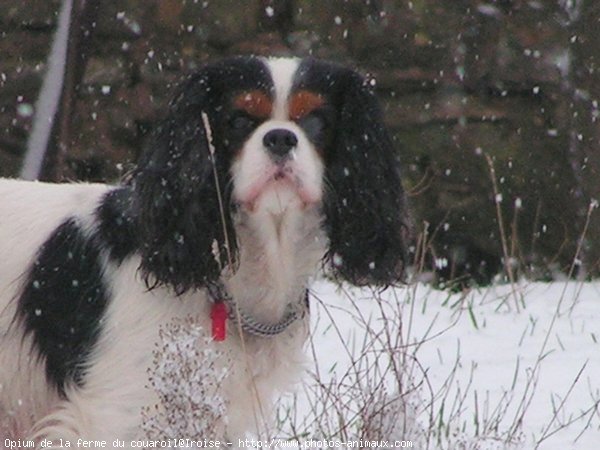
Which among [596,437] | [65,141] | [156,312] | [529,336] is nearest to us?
[156,312]

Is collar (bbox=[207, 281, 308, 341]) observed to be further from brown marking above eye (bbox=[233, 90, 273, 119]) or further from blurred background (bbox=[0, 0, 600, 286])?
blurred background (bbox=[0, 0, 600, 286])

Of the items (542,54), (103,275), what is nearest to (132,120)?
(542,54)

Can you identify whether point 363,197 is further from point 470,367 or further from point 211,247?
point 470,367

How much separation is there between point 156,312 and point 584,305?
2.83 m

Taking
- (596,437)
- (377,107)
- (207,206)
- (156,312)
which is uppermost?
(377,107)

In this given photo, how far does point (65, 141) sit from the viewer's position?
19.7 feet

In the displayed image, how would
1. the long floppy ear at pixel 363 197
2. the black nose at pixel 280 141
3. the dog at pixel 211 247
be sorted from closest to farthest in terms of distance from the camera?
1. the black nose at pixel 280 141
2. the dog at pixel 211 247
3. the long floppy ear at pixel 363 197

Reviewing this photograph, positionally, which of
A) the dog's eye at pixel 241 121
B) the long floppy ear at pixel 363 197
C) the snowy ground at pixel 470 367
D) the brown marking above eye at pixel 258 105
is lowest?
the snowy ground at pixel 470 367

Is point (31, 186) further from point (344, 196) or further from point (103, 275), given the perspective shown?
point (344, 196)

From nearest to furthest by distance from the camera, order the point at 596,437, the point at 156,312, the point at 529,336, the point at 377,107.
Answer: the point at 156,312, the point at 377,107, the point at 596,437, the point at 529,336

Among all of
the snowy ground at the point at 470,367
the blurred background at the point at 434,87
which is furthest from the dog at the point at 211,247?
the blurred background at the point at 434,87

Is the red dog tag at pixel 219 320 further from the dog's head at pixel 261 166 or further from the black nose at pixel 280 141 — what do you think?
the black nose at pixel 280 141

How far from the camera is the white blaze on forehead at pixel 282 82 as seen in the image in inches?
141

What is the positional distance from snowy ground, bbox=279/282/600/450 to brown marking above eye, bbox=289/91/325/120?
21.3 inches
